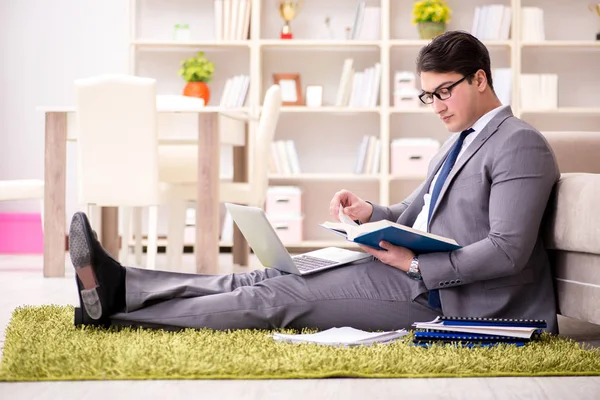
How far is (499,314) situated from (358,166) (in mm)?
3490

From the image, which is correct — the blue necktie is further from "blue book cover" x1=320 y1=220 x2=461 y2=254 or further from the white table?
the white table

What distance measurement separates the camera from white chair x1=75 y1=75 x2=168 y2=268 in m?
3.62

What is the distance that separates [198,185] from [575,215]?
6.93 ft

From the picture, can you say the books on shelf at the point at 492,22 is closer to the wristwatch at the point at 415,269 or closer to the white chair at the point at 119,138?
the white chair at the point at 119,138

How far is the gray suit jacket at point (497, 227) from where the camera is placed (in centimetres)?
188

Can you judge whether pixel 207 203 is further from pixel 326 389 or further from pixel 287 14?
pixel 326 389

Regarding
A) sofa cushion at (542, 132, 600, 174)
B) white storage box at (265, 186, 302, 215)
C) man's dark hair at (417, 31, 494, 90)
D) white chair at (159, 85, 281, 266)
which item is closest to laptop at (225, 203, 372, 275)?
man's dark hair at (417, 31, 494, 90)

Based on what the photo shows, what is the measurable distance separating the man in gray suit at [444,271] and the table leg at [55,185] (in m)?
2.00

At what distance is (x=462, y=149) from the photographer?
210 cm

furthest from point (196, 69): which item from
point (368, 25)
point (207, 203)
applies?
point (207, 203)

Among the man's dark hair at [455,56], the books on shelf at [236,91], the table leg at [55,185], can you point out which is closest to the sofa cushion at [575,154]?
the man's dark hair at [455,56]

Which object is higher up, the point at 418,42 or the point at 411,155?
the point at 418,42

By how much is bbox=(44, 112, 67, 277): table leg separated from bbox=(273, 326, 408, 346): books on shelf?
2246 mm

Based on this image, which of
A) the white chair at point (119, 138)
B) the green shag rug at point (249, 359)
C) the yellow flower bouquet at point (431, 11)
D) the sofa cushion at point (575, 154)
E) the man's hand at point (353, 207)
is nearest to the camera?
the green shag rug at point (249, 359)
